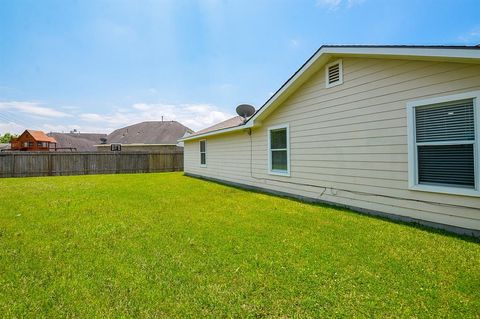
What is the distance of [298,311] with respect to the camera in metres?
2.20

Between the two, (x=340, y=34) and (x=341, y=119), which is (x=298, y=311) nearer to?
(x=341, y=119)

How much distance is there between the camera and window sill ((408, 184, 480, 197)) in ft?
13.1

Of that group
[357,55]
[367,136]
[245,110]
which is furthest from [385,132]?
[245,110]

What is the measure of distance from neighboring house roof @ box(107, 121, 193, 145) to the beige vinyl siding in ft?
78.4

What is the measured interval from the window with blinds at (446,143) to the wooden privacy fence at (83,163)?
18.6m

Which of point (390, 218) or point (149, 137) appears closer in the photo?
point (390, 218)

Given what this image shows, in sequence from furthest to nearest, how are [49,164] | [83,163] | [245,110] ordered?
[83,163], [49,164], [245,110]

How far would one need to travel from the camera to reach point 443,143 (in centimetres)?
437

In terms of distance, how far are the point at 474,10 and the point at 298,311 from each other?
25.5ft

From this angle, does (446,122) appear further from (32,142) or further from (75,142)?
(75,142)

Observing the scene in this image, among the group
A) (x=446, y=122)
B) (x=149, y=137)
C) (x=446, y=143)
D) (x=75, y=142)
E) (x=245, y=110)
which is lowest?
(x=446, y=143)

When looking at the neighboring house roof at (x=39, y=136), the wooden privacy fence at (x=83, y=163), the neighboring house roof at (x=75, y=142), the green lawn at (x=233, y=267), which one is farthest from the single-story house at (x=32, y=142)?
the green lawn at (x=233, y=267)

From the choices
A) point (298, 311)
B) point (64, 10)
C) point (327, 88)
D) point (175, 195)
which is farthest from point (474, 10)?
point (64, 10)

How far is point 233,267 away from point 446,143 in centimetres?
418
